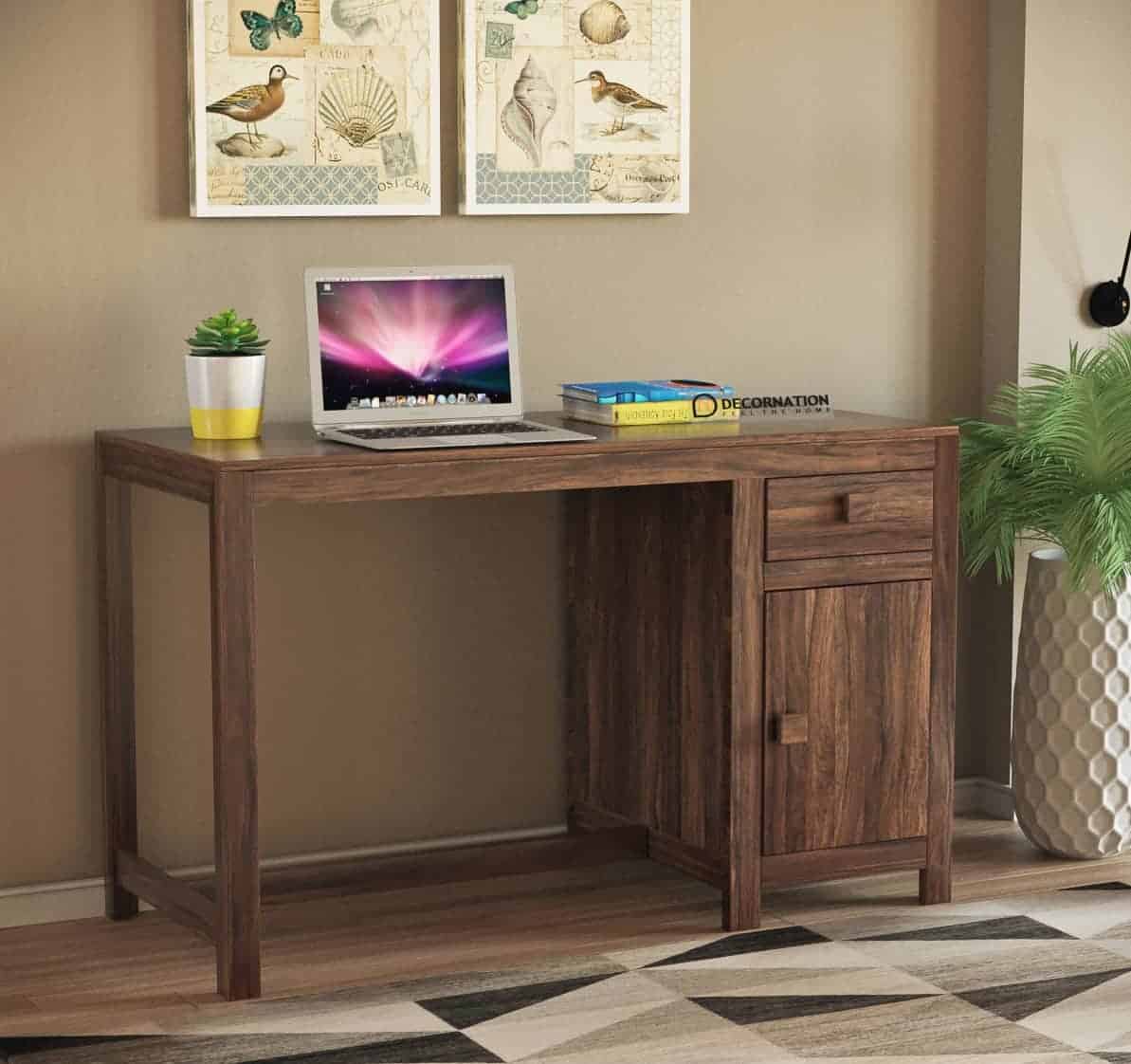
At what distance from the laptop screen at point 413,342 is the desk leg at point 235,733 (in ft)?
1.33

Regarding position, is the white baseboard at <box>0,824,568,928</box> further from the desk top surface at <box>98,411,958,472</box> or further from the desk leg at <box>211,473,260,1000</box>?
the desk top surface at <box>98,411,958,472</box>

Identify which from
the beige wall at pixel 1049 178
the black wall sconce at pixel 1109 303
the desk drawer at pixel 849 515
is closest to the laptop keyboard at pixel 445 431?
the desk drawer at pixel 849 515

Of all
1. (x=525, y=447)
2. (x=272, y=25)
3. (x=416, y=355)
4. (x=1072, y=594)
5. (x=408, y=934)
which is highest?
(x=272, y=25)

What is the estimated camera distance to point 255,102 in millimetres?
3213

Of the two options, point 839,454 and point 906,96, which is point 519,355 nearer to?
point 839,454

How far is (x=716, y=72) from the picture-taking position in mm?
3568

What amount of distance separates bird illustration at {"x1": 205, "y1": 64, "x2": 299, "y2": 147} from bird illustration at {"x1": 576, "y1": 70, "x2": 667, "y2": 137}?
1.80 ft

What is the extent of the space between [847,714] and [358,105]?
1306 mm

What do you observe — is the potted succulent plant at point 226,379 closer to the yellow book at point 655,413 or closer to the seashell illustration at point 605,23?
the yellow book at point 655,413

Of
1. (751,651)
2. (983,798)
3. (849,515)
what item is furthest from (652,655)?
(983,798)

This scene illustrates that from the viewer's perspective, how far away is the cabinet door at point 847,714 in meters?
3.16

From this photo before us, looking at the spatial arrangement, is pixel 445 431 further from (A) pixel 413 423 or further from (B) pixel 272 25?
(B) pixel 272 25

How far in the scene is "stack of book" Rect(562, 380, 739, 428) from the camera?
318 cm

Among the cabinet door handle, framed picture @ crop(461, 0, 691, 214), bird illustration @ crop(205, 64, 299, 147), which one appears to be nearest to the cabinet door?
the cabinet door handle
